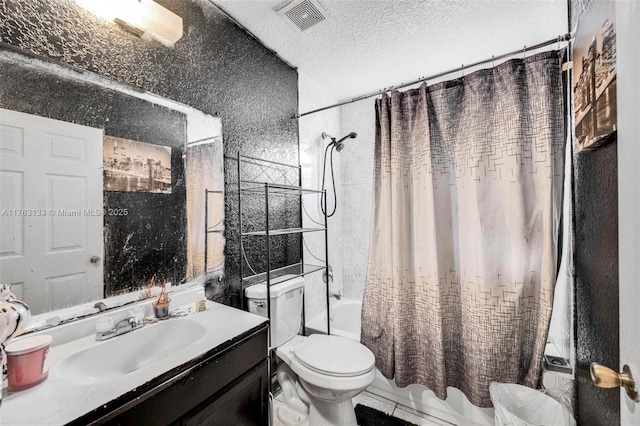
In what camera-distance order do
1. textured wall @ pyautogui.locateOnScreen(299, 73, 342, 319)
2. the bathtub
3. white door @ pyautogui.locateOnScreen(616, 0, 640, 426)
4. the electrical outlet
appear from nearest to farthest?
white door @ pyautogui.locateOnScreen(616, 0, 640, 426) < the electrical outlet < the bathtub < textured wall @ pyautogui.locateOnScreen(299, 73, 342, 319)

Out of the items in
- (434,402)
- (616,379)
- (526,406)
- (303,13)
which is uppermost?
(303,13)

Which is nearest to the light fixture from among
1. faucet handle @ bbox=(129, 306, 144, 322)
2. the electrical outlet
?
faucet handle @ bbox=(129, 306, 144, 322)

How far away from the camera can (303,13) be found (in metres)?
1.69

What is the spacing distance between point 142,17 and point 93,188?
0.85 meters

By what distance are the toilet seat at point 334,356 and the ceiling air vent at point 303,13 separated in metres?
2.02

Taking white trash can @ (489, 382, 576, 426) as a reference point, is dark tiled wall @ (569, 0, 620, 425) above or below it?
above

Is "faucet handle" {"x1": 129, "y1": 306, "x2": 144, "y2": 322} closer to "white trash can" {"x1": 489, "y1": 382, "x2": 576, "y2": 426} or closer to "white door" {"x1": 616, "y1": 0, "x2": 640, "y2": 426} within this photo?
"white door" {"x1": 616, "y1": 0, "x2": 640, "y2": 426}

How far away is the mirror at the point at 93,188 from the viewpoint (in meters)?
0.95

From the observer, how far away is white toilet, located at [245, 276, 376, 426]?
1.38 metres

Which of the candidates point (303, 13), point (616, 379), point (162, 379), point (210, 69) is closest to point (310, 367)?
point (162, 379)

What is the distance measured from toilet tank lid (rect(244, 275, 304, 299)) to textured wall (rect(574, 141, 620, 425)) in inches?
56.8

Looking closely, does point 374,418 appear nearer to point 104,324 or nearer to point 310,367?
point 310,367

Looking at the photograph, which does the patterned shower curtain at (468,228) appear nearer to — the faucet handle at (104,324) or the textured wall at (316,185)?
the textured wall at (316,185)

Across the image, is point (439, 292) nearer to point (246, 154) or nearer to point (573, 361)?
Result: point (573, 361)
